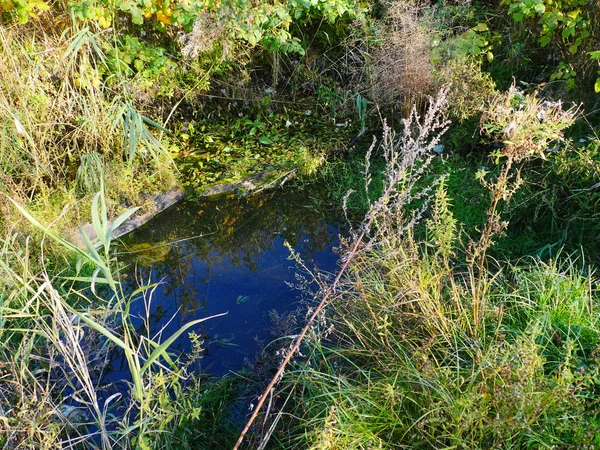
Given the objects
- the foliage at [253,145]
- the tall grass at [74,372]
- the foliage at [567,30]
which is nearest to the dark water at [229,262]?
the foliage at [253,145]

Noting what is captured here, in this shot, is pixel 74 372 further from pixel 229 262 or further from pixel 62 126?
pixel 62 126

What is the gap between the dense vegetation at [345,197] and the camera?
2129 mm

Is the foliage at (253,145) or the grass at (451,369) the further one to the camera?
the foliage at (253,145)

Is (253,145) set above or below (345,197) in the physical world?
below

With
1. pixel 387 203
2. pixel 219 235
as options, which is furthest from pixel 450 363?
pixel 219 235

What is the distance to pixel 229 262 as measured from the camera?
13.1 feet

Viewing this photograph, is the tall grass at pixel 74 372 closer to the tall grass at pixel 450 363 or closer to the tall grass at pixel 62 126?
the tall grass at pixel 450 363

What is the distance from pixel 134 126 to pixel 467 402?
3.00 metres

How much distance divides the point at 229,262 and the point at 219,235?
1.20 ft

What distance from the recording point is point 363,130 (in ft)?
17.0

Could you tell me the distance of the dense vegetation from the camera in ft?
6.98

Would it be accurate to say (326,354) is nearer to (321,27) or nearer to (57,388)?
(57,388)

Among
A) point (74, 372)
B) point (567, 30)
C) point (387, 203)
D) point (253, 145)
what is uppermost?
point (567, 30)

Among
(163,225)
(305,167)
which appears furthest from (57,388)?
(305,167)
